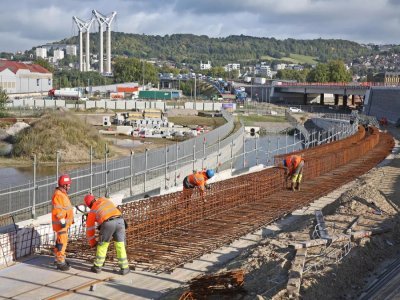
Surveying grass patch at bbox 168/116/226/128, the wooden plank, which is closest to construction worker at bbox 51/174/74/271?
the wooden plank

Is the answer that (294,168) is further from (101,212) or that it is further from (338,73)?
(338,73)

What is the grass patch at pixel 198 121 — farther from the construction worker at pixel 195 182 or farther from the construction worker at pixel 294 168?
the construction worker at pixel 195 182

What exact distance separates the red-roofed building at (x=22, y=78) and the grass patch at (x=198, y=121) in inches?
1550

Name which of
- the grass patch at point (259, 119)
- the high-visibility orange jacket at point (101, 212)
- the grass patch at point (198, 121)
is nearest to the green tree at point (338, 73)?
the grass patch at point (259, 119)

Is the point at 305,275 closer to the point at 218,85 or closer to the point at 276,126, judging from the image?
the point at 276,126

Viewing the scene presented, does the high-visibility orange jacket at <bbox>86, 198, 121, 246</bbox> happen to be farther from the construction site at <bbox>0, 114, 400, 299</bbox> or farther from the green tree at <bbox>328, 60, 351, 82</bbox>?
the green tree at <bbox>328, 60, 351, 82</bbox>

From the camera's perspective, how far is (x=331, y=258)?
9.95 meters

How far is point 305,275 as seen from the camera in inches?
353

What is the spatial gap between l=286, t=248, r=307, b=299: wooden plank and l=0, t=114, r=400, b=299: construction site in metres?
0.02

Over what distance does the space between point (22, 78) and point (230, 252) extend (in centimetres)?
10759

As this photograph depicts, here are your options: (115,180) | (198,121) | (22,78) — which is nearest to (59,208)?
(115,180)

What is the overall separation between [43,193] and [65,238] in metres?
7.95

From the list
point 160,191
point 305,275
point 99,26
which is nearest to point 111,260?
point 305,275

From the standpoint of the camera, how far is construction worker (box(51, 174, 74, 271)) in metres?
9.50
